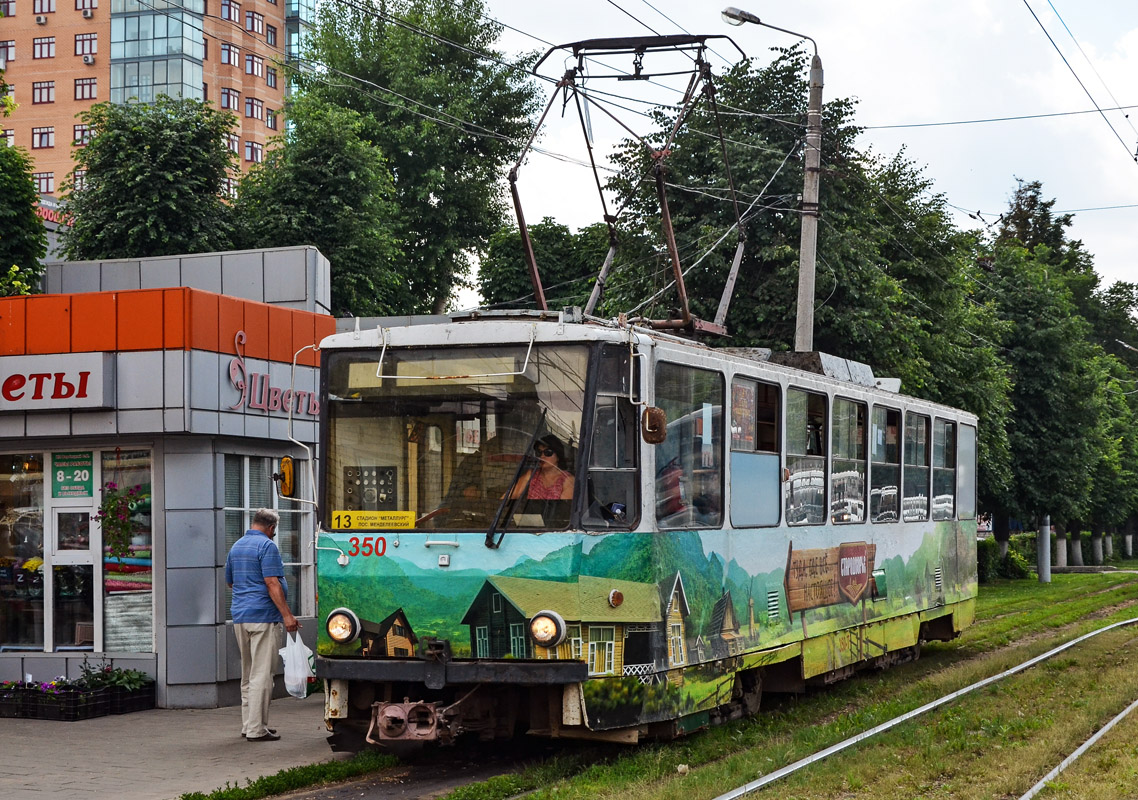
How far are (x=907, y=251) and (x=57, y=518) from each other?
2144cm

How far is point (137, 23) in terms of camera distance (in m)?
70.9

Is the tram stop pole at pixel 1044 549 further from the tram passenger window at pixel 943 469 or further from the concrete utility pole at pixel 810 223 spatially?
the tram passenger window at pixel 943 469

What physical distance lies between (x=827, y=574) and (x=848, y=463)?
1147 millimetres

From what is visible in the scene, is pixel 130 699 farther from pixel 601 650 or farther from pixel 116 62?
pixel 116 62

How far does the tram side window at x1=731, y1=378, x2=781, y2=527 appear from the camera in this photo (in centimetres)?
1112

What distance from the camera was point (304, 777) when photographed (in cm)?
955

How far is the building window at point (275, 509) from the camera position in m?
14.4

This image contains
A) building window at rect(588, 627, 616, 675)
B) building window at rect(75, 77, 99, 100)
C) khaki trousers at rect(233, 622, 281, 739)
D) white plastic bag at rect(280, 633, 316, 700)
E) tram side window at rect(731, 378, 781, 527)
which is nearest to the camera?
building window at rect(588, 627, 616, 675)

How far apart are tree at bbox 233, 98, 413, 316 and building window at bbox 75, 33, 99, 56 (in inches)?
1448

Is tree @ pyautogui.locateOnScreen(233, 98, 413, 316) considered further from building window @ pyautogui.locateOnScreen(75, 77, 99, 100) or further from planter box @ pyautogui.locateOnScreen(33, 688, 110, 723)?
building window @ pyautogui.locateOnScreen(75, 77, 99, 100)

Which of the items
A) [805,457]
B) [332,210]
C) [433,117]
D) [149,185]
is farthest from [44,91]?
[805,457]

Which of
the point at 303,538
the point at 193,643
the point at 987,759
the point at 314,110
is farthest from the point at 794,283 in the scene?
the point at 314,110

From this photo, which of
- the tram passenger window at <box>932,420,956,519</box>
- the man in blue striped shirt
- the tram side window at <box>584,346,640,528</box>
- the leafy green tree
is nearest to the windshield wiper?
the tram side window at <box>584,346,640,528</box>

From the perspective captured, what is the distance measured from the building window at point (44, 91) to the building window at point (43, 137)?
1414mm
